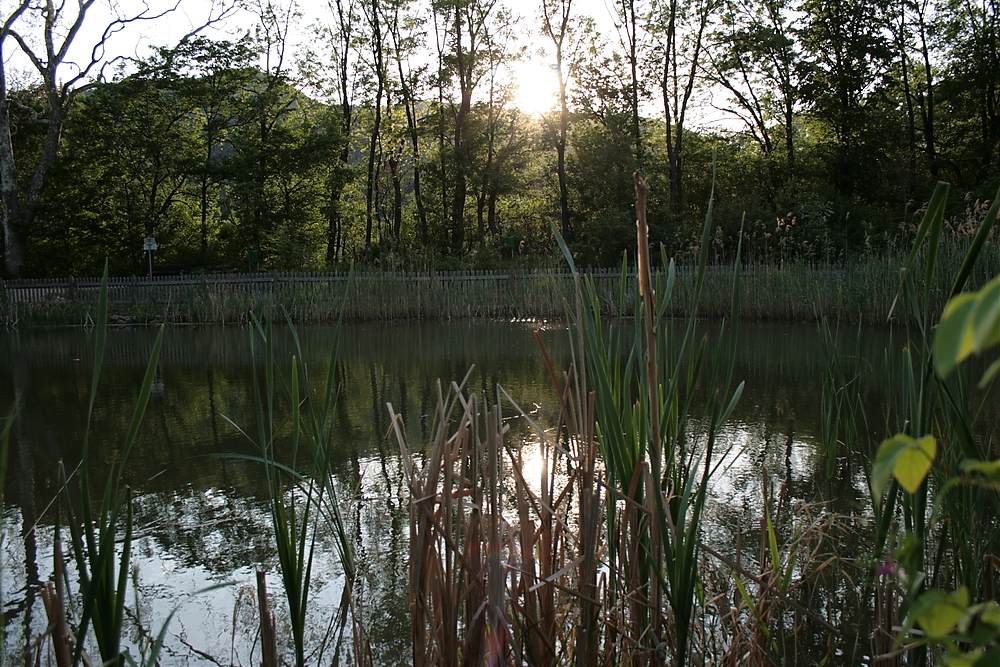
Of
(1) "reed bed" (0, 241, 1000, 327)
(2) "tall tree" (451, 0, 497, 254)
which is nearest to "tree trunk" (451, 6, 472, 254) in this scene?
(2) "tall tree" (451, 0, 497, 254)

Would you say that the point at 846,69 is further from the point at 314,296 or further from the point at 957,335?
A: the point at 957,335

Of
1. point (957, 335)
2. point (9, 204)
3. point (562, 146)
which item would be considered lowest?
point (957, 335)

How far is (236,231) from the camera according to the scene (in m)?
21.3

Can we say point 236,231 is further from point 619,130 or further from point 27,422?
point 27,422

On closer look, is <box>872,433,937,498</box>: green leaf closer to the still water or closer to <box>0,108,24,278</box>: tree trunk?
the still water

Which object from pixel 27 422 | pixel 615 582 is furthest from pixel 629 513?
pixel 27 422

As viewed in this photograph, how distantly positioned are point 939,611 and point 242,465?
3951 millimetres

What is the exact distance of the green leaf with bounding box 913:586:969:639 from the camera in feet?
1.36

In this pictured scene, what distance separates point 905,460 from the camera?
0.41 metres

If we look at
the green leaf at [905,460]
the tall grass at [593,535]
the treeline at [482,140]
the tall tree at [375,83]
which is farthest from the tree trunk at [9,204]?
the green leaf at [905,460]

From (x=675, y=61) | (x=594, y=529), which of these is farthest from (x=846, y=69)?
(x=594, y=529)

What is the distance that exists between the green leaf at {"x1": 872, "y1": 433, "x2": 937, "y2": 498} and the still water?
104 cm

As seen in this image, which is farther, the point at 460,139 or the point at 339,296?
the point at 460,139

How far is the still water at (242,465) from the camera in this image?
2332mm
